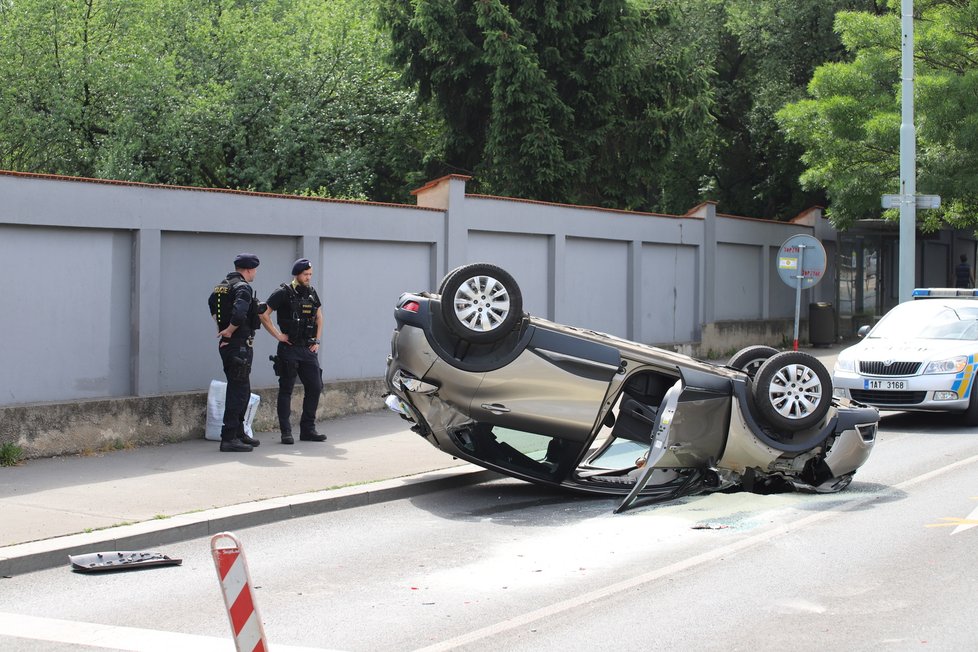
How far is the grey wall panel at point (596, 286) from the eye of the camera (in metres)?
17.9

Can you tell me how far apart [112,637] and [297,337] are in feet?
19.6

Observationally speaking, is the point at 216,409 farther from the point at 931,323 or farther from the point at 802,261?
the point at 802,261

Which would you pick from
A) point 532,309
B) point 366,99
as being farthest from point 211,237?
point 366,99

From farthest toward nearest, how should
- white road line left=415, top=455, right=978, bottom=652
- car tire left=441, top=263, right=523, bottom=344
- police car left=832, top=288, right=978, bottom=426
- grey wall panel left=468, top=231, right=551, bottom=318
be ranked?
grey wall panel left=468, top=231, right=551, bottom=318 → police car left=832, top=288, right=978, bottom=426 → car tire left=441, top=263, right=523, bottom=344 → white road line left=415, top=455, right=978, bottom=652

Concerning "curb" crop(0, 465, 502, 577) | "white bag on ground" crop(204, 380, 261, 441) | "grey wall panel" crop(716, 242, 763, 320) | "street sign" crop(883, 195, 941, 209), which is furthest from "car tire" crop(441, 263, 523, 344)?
"grey wall panel" crop(716, 242, 763, 320)

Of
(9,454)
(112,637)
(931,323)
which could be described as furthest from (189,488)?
(931,323)

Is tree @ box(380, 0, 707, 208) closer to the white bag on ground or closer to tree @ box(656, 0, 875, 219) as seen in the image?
tree @ box(656, 0, 875, 219)

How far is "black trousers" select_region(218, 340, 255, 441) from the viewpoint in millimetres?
11047

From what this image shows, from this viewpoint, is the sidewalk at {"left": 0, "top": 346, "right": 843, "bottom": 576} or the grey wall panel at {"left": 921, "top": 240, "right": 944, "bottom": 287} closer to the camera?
the sidewalk at {"left": 0, "top": 346, "right": 843, "bottom": 576}

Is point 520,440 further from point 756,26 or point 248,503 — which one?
point 756,26

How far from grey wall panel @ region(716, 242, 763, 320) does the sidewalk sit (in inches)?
445

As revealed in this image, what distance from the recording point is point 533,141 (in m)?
23.1

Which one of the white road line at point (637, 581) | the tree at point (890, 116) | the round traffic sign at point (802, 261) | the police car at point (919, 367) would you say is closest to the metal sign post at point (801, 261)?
the round traffic sign at point (802, 261)

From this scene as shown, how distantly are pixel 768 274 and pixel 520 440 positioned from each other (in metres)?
15.1
